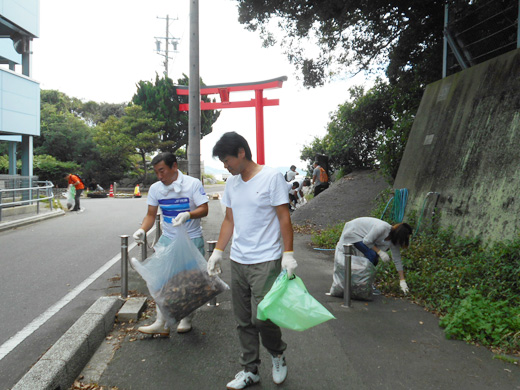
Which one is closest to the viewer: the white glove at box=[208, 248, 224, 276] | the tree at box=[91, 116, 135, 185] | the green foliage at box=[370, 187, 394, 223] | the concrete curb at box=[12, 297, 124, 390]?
the concrete curb at box=[12, 297, 124, 390]

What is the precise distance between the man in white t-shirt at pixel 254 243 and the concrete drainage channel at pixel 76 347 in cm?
124

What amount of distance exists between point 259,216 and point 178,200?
1308mm

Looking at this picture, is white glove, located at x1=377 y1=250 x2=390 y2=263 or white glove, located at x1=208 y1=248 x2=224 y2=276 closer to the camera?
white glove, located at x1=208 y1=248 x2=224 y2=276

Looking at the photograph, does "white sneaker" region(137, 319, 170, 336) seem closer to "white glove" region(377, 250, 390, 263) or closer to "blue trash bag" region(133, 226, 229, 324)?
"blue trash bag" region(133, 226, 229, 324)

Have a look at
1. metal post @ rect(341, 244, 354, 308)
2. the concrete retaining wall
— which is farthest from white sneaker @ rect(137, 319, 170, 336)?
the concrete retaining wall

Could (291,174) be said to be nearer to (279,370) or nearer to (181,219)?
(181,219)

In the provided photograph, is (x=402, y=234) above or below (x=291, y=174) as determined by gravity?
below

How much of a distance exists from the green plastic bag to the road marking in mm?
2529

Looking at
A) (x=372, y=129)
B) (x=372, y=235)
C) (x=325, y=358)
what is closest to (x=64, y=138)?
(x=372, y=129)

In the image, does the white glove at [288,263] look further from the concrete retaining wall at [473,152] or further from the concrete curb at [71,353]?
the concrete retaining wall at [473,152]

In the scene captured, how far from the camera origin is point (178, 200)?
4055 mm

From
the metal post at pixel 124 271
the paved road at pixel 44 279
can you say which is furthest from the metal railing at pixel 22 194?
the metal post at pixel 124 271

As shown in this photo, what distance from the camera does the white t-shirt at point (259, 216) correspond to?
2.99 m

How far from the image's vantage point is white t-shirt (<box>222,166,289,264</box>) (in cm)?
299
